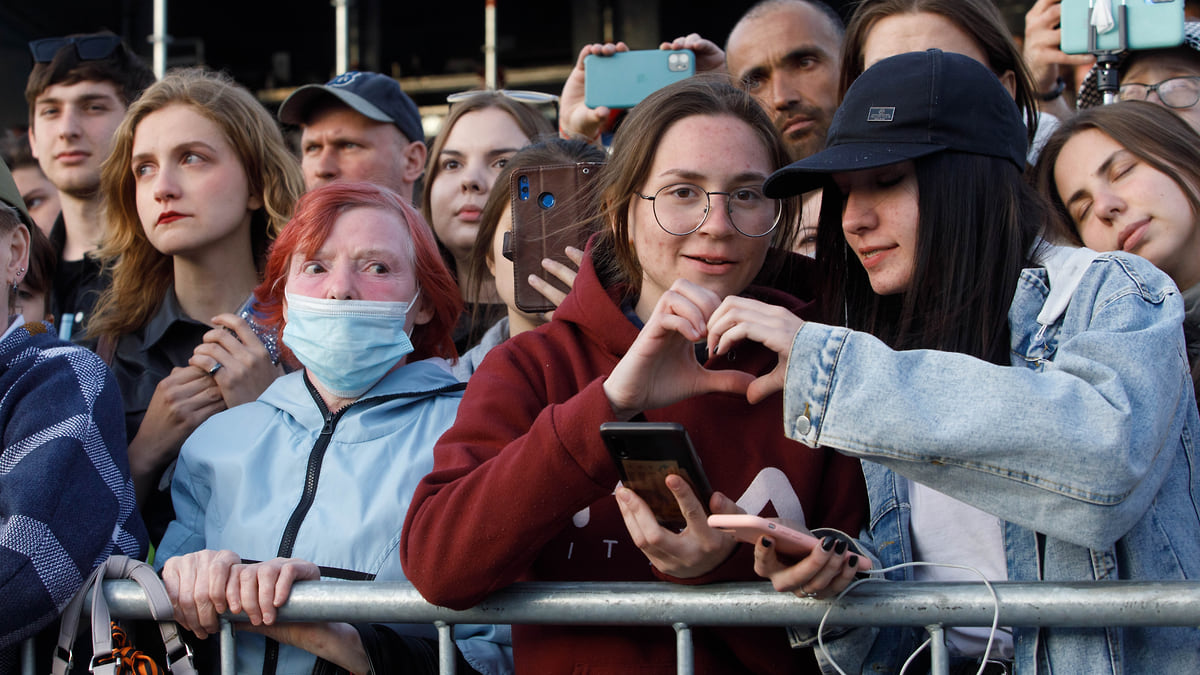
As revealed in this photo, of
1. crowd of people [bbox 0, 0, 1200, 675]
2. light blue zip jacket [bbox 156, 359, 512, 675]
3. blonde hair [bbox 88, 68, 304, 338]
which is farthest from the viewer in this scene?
blonde hair [bbox 88, 68, 304, 338]

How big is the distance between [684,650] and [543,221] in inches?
56.6

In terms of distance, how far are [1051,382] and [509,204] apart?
1996 mm

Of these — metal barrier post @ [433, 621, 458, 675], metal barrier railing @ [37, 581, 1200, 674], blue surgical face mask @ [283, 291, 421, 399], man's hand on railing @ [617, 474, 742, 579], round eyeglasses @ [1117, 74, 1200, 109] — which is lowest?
metal barrier post @ [433, 621, 458, 675]

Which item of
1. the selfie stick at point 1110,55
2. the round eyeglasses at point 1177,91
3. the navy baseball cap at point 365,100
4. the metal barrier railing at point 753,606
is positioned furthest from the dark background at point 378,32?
the metal barrier railing at point 753,606

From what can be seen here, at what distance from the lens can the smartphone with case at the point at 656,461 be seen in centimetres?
176

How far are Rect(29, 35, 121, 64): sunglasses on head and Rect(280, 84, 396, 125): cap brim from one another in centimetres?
91

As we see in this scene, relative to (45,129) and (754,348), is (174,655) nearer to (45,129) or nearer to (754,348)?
(754,348)

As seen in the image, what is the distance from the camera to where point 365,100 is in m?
4.43

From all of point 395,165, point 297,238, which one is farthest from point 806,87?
point 297,238

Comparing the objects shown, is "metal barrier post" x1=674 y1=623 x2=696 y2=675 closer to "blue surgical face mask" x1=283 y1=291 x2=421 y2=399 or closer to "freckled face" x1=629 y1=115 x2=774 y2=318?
"freckled face" x1=629 y1=115 x2=774 y2=318

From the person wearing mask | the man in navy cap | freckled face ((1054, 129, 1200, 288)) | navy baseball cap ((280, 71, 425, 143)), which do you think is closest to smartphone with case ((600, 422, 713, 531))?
the person wearing mask

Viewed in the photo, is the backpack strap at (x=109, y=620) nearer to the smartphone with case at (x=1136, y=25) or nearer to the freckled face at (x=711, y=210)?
the freckled face at (x=711, y=210)

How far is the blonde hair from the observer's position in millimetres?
3693

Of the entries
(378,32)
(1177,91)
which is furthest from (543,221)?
(378,32)
